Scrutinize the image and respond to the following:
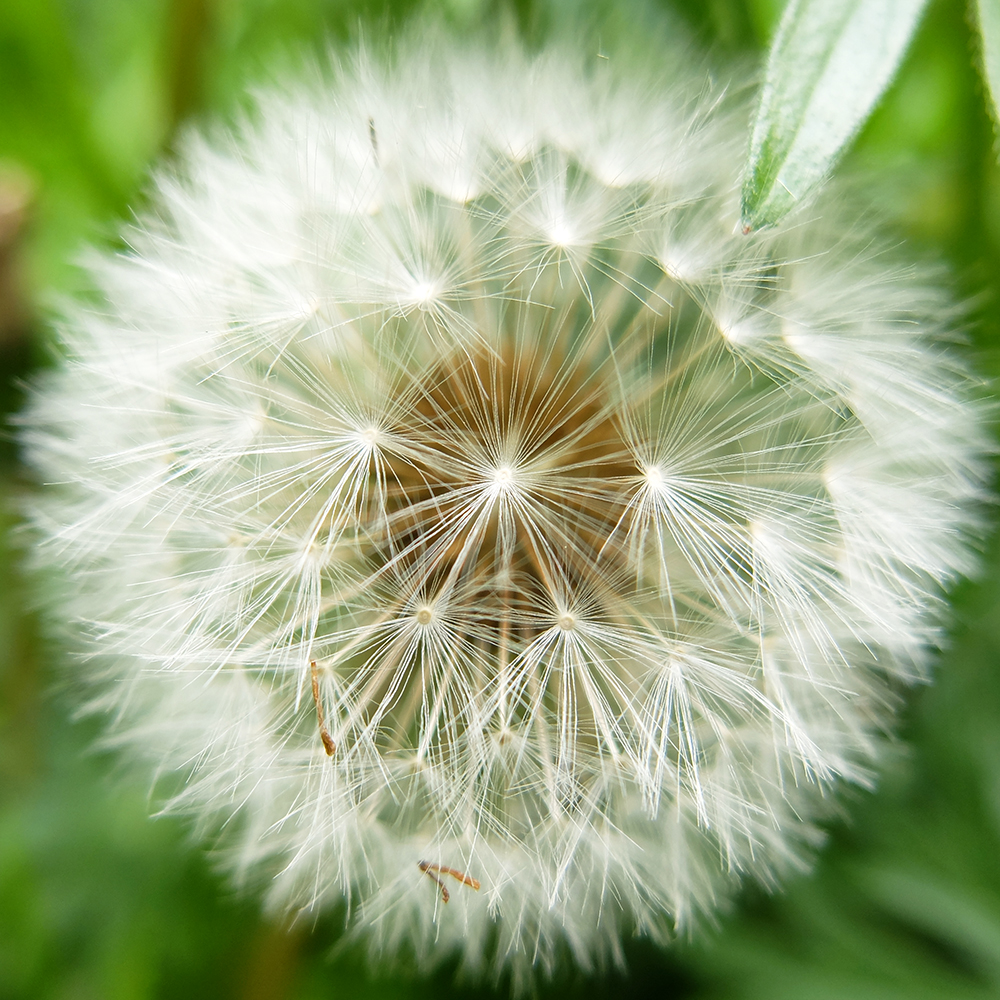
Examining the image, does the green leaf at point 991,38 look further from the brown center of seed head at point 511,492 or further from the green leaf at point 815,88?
the brown center of seed head at point 511,492

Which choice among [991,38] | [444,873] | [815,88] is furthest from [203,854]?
[991,38]

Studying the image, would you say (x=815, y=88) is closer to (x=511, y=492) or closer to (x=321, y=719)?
(x=511, y=492)

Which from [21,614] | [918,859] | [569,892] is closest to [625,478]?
[569,892]

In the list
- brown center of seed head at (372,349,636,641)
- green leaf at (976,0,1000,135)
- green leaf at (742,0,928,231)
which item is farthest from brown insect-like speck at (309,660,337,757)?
green leaf at (976,0,1000,135)

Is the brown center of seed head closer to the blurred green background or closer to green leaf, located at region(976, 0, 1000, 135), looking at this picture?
green leaf, located at region(976, 0, 1000, 135)

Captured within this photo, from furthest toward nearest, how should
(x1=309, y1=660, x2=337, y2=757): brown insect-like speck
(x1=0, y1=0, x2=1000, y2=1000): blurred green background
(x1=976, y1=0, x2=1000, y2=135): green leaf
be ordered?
1. (x1=0, y1=0, x2=1000, y2=1000): blurred green background
2. (x1=309, y1=660, x2=337, y2=757): brown insect-like speck
3. (x1=976, y1=0, x2=1000, y2=135): green leaf

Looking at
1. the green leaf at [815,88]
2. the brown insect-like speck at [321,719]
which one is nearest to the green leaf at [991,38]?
the green leaf at [815,88]

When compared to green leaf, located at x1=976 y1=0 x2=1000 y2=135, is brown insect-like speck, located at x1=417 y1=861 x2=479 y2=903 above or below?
below
